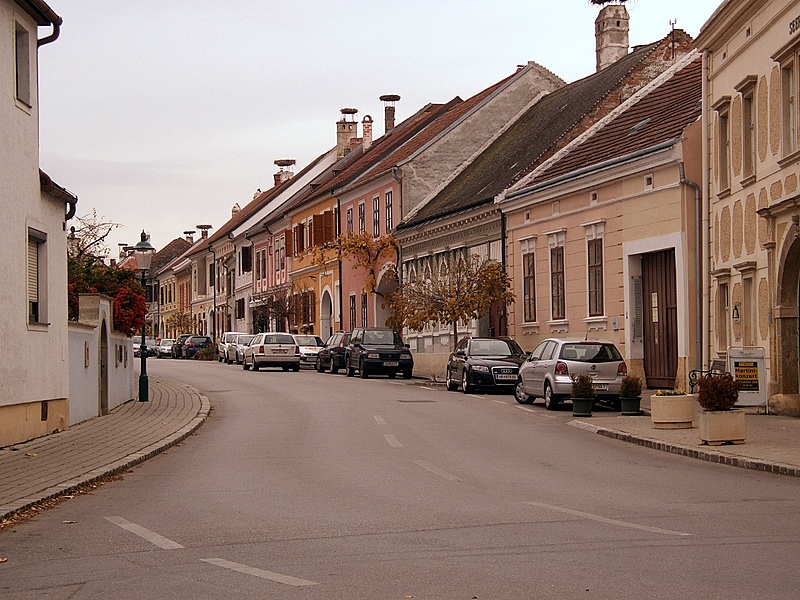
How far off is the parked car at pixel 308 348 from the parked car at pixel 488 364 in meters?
19.3

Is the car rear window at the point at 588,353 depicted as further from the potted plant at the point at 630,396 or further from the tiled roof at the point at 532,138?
the tiled roof at the point at 532,138

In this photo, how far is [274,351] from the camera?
48000mm

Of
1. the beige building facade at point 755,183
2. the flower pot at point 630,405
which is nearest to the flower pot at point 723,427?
the beige building facade at point 755,183

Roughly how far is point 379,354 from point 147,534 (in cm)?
3072

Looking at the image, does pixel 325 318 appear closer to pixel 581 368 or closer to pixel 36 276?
pixel 581 368

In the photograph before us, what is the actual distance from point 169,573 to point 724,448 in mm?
10205

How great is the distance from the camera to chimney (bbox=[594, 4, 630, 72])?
44156 millimetres

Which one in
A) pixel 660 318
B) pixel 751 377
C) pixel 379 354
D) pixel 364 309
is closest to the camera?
pixel 751 377

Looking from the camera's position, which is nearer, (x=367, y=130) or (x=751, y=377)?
(x=751, y=377)

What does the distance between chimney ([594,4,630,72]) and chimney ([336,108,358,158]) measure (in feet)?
86.7

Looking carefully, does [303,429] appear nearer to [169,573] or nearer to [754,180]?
[754,180]

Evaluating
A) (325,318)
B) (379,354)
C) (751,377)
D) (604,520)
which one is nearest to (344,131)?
(325,318)

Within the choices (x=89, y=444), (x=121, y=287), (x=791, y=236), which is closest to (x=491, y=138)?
(x=121, y=287)

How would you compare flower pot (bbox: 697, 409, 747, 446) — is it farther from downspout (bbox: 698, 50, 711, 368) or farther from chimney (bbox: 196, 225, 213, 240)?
chimney (bbox: 196, 225, 213, 240)
